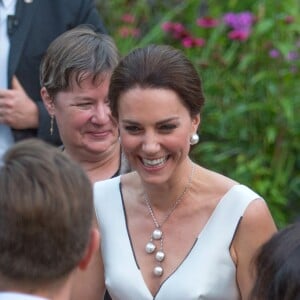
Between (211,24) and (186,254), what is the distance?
10.6 feet

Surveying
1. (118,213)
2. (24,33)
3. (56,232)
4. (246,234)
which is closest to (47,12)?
(24,33)

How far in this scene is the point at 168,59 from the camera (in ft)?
14.3

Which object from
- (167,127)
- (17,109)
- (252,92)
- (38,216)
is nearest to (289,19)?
(252,92)

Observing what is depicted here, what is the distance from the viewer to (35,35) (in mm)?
5676

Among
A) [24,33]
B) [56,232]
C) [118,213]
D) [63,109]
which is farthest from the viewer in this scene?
[24,33]

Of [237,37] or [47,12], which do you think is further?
[237,37]

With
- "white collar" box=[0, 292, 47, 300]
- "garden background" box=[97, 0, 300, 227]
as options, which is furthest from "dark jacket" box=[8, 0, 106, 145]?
"white collar" box=[0, 292, 47, 300]

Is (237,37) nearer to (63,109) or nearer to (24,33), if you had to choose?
(24,33)

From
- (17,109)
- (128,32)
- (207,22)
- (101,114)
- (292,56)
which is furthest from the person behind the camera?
(128,32)

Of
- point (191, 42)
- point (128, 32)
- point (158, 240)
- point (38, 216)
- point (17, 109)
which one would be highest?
→ point (38, 216)

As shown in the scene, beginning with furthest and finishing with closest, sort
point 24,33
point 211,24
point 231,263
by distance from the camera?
point 211,24, point 24,33, point 231,263

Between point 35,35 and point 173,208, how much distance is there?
60.0 inches

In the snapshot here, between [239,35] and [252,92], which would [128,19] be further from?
[252,92]

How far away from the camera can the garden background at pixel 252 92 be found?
6773 millimetres
